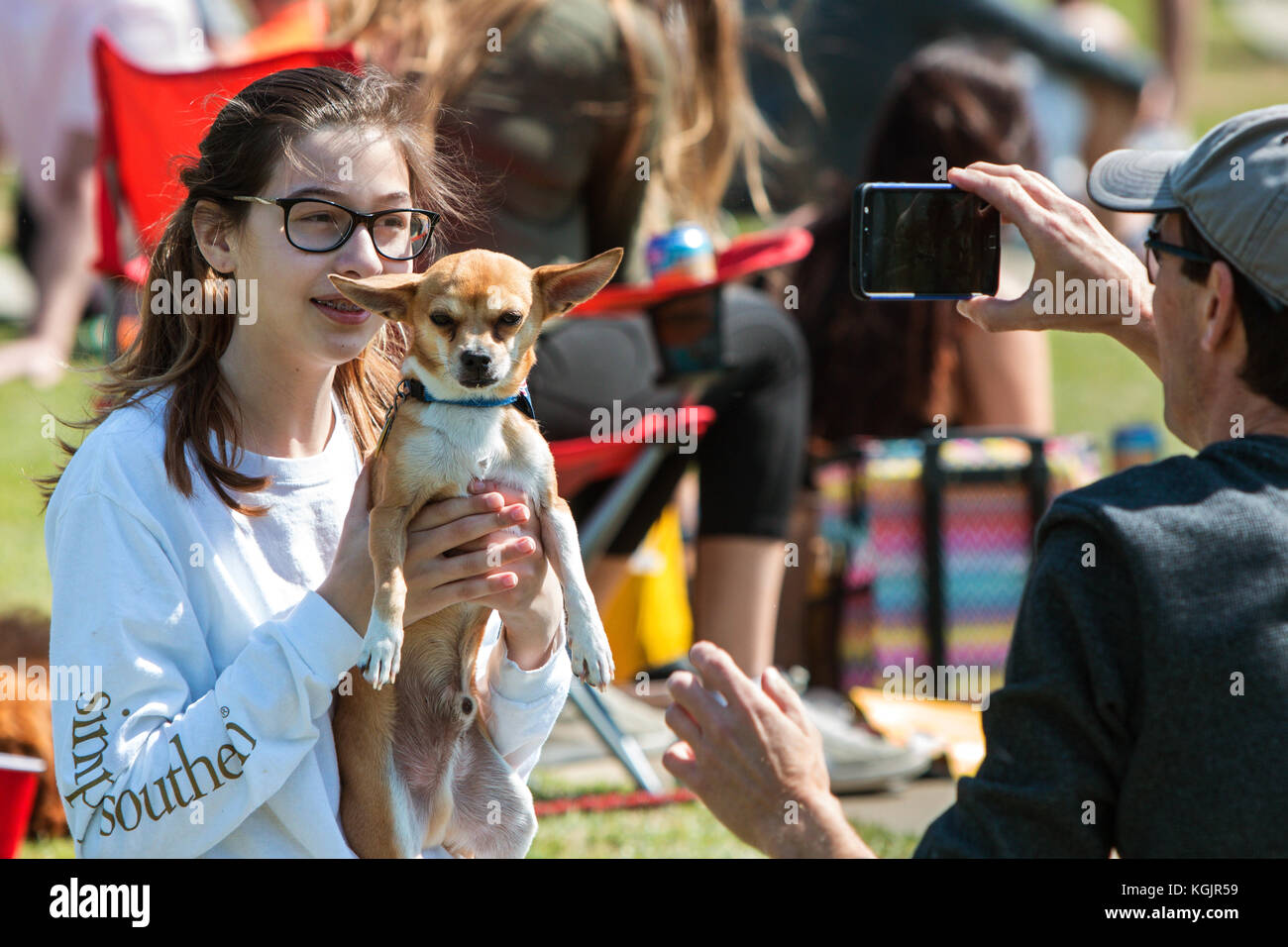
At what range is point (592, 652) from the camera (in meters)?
1.60

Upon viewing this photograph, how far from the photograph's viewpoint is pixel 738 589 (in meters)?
4.01

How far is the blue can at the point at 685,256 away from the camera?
285 cm

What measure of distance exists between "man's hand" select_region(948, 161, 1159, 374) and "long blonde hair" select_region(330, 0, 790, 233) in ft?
4.70

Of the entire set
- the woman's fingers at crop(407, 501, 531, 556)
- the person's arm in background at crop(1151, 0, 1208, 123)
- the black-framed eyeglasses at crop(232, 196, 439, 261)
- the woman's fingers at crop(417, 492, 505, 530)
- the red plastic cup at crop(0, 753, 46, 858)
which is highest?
the person's arm in background at crop(1151, 0, 1208, 123)

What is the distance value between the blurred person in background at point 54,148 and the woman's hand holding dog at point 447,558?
5.37 m

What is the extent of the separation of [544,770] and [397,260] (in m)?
2.71

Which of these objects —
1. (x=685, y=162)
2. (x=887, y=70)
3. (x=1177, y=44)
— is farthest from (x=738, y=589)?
(x=1177, y=44)

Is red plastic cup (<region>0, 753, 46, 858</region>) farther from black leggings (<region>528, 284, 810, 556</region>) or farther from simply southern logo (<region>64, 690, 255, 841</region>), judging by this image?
black leggings (<region>528, 284, 810, 556</region>)

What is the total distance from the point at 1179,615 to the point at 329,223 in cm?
104

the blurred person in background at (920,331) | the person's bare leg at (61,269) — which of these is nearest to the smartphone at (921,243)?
the blurred person in background at (920,331)

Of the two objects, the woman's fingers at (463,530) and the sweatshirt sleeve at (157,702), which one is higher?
the woman's fingers at (463,530)

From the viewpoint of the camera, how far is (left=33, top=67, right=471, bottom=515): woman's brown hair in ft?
5.63

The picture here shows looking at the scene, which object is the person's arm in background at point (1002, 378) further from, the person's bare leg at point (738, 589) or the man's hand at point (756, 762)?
the man's hand at point (756, 762)

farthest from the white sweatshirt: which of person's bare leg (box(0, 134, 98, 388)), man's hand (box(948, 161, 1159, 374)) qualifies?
person's bare leg (box(0, 134, 98, 388))
